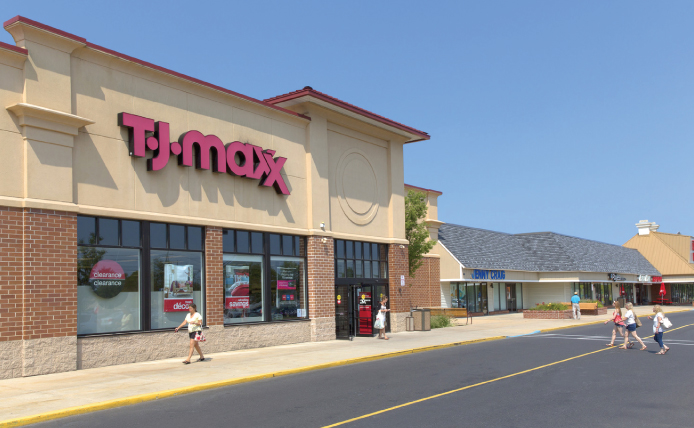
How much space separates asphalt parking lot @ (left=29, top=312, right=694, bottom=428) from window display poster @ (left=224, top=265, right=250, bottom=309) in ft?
16.8

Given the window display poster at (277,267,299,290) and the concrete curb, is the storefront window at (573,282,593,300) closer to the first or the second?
the window display poster at (277,267,299,290)

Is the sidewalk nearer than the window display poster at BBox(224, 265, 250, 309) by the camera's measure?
Yes

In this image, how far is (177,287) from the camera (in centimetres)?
1784

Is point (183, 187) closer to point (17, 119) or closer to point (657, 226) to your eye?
point (17, 119)

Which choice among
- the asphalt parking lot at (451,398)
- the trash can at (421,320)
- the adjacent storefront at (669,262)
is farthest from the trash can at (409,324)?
the adjacent storefront at (669,262)

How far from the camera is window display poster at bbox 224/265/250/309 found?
19.5m

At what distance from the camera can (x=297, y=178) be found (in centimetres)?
2250

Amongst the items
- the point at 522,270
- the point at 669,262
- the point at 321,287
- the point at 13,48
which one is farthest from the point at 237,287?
the point at 669,262

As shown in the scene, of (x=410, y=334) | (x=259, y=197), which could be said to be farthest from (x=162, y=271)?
(x=410, y=334)

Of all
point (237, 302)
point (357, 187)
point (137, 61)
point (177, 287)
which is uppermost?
point (137, 61)

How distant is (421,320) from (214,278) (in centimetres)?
1191

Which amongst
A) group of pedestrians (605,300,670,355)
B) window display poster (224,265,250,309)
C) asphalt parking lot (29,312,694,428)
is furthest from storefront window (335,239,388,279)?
group of pedestrians (605,300,670,355)

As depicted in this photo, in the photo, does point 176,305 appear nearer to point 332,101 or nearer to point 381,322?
point 381,322

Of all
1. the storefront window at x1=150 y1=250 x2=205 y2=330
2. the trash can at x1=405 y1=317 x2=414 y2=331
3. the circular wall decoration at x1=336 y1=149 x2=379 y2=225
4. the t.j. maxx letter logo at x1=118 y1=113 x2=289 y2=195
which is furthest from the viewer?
the trash can at x1=405 y1=317 x2=414 y2=331
